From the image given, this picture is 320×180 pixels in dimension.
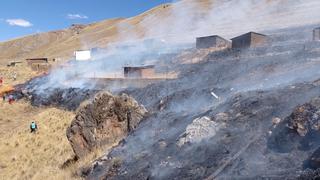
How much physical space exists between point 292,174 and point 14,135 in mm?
18612

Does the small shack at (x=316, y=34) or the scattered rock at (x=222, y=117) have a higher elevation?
the small shack at (x=316, y=34)

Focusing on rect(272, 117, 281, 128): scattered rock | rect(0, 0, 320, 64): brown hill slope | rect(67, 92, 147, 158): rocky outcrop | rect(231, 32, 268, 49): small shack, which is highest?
rect(0, 0, 320, 64): brown hill slope

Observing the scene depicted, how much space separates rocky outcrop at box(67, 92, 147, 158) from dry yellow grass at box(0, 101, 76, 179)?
125 centimetres

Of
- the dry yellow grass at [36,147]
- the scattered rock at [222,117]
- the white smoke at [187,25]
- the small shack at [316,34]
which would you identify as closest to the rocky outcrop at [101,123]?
the dry yellow grass at [36,147]

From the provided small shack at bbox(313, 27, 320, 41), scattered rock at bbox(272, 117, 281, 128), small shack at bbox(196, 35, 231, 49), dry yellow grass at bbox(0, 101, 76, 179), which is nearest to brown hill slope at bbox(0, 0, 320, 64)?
small shack at bbox(196, 35, 231, 49)

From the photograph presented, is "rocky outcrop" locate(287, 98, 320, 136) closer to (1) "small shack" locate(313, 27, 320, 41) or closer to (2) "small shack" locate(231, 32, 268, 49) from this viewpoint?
(1) "small shack" locate(313, 27, 320, 41)

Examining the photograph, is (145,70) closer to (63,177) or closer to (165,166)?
(63,177)

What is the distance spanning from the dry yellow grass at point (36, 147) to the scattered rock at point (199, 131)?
3.81 m

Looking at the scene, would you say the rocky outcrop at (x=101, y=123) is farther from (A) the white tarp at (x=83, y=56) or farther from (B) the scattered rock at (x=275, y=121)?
(A) the white tarp at (x=83, y=56)

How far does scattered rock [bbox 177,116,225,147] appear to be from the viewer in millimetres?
12117

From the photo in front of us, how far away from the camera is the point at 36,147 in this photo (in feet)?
69.4

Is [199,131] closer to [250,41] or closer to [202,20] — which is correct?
[250,41]

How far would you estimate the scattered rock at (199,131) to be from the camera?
1212cm

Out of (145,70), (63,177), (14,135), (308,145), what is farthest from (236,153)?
(145,70)
